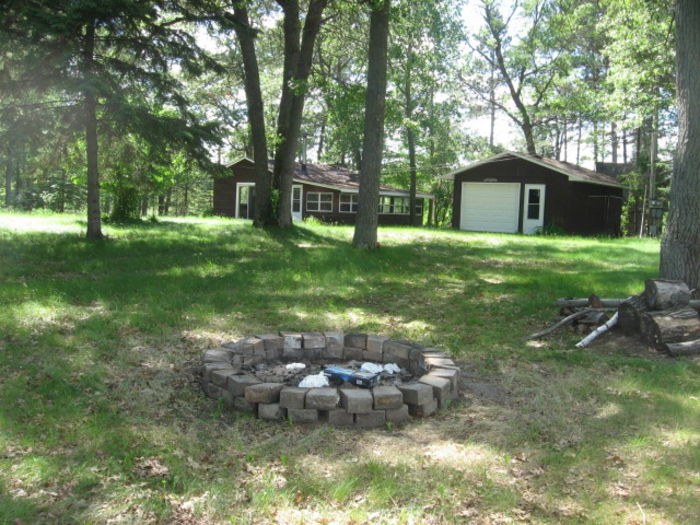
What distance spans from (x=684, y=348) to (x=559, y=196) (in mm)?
18374

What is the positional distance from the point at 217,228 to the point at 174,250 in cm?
527

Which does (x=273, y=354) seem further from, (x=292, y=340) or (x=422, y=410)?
(x=422, y=410)

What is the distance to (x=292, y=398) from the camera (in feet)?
13.4

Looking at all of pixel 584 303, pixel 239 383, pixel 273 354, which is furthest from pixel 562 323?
pixel 239 383

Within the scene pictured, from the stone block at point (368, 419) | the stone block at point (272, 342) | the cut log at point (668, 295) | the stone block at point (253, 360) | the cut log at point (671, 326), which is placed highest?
the cut log at point (668, 295)

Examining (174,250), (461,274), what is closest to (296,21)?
(174,250)

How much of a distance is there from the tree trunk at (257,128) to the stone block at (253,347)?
1167 cm

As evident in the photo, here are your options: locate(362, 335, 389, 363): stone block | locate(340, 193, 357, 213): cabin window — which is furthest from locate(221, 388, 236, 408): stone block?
locate(340, 193, 357, 213): cabin window

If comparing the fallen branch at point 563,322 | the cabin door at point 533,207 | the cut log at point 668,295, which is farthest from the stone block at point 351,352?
the cabin door at point 533,207

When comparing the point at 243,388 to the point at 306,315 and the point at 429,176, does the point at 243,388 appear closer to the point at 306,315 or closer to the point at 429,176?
the point at 306,315

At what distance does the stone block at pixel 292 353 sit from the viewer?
214 inches

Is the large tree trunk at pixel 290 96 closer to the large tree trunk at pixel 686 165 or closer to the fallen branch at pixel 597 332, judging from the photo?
the large tree trunk at pixel 686 165

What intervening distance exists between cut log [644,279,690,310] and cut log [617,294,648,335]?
112mm

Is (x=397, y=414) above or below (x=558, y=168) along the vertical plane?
below
